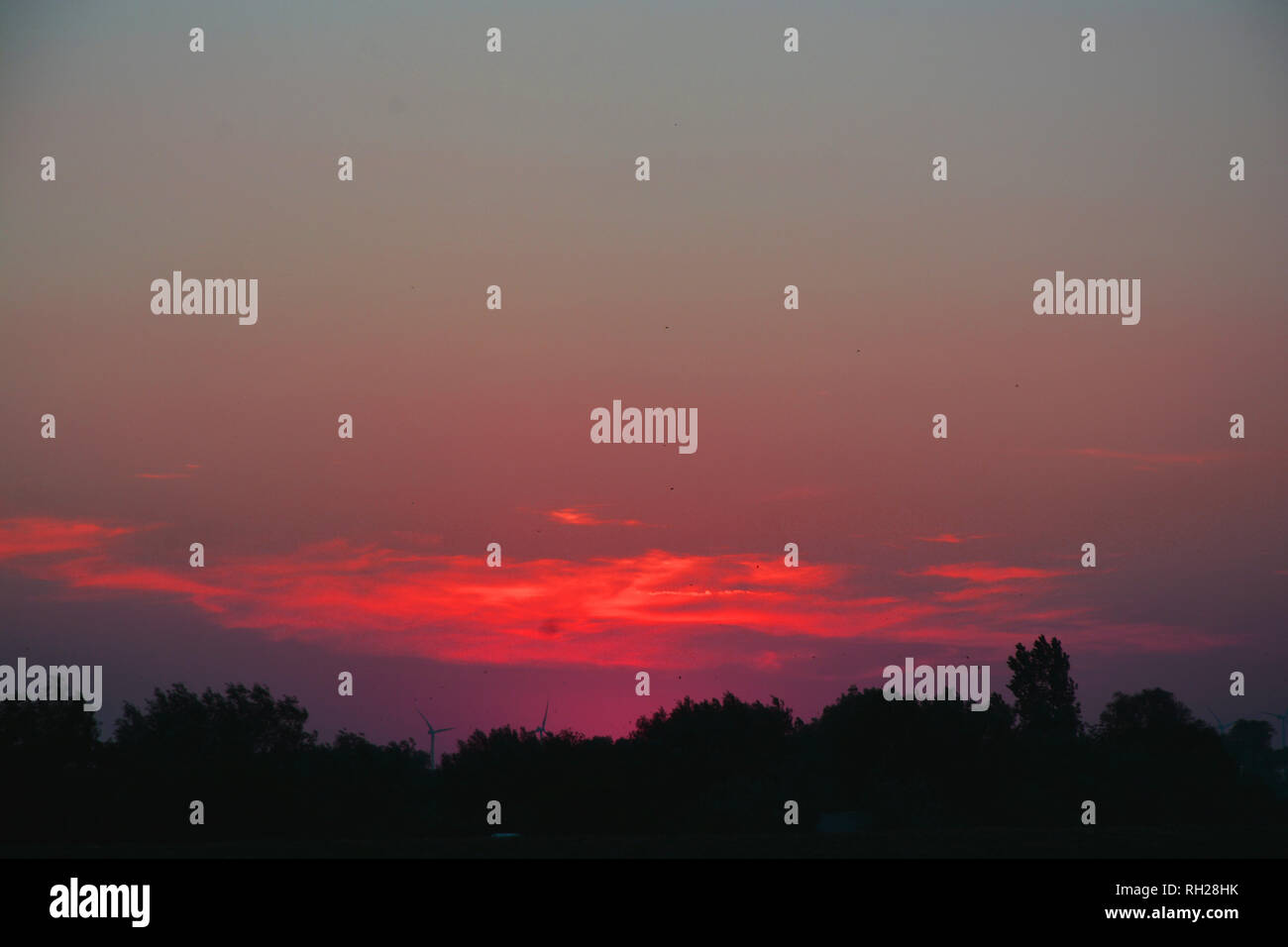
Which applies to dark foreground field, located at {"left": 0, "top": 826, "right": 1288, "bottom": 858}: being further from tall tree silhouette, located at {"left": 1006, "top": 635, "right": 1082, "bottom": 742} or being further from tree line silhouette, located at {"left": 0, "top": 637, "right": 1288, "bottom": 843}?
tall tree silhouette, located at {"left": 1006, "top": 635, "right": 1082, "bottom": 742}

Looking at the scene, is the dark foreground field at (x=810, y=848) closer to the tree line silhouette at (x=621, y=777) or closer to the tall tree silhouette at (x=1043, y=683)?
the tree line silhouette at (x=621, y=777)

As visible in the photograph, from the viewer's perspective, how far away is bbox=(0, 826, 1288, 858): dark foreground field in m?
63.8

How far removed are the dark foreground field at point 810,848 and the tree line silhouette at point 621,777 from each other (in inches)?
1090

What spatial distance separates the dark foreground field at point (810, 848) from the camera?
63.8 meters

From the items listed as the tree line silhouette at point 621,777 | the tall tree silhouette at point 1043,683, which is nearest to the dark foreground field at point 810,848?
the tree line silhouette at point 621,777

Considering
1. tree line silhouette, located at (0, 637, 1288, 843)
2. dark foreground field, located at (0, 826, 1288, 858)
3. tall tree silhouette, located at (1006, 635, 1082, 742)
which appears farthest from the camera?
tall tree silhouette, located at (1006, 635, 1082, 742)

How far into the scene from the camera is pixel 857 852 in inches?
2518

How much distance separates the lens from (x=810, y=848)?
67812 millimetres

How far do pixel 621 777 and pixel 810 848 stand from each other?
45668 mm

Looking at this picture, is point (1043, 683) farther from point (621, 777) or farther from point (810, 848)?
point (810, 848)

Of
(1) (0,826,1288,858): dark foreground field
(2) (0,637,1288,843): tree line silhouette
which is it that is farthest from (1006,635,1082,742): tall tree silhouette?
(1) (0,826,1288,858): dark foreground field

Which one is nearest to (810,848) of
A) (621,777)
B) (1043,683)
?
(621,777)

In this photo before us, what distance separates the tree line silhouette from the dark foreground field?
90.8 feet

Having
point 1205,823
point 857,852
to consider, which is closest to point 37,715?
point 857,852
